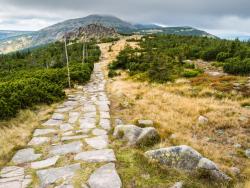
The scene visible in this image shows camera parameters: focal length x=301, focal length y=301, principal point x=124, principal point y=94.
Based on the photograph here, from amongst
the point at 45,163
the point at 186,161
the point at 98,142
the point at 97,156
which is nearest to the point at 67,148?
the point at 98,142

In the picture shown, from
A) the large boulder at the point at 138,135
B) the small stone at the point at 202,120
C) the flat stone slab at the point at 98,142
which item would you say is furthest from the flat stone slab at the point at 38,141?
the small stone at the point at 202,120

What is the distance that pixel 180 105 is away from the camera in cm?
1352

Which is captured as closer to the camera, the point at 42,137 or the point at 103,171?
the point at 103,171

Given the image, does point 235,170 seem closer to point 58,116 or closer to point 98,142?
point 98,142

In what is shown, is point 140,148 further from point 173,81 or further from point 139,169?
point 173,81

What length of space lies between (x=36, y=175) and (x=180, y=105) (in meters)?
8.49

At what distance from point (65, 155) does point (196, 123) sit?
516cm

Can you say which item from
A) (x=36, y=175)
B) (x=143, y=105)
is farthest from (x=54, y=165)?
(x=143, y=105)

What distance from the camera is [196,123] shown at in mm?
10648

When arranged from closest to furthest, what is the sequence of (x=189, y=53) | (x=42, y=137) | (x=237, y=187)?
1. (x=237, y=187)
2. (x=42, y=137)
3. (x=189, y=53)

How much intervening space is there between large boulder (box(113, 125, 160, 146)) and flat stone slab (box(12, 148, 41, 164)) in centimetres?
227

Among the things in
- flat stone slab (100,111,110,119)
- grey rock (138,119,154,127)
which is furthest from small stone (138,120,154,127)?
flat stone slab (100,111,110,119)

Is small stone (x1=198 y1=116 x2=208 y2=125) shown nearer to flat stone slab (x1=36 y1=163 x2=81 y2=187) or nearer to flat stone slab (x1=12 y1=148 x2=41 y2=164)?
flat stone slab (x1=36 y1=163 x2=81 y2=187)

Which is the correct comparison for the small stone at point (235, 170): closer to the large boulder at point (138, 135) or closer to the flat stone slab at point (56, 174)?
the large boulder at point (138, 135)
